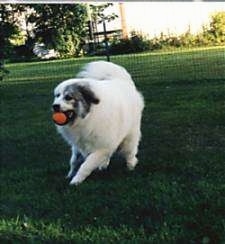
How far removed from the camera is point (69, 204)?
2170mm

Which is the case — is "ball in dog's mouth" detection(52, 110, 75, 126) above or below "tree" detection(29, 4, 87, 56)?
below

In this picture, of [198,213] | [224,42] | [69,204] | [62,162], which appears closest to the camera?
[198,213]

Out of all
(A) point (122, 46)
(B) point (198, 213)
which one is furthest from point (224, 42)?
(B) point (198, 213)

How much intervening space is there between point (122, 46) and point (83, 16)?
0.19m

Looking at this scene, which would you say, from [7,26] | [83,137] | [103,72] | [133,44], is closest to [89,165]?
[83,137]

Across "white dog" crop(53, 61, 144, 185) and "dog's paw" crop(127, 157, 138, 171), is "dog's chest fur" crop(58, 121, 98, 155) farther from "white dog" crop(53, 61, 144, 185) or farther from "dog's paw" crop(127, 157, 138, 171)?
"dog's paw" crop(127, 157, 138, 171)

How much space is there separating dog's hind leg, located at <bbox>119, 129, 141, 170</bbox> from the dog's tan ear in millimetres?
265

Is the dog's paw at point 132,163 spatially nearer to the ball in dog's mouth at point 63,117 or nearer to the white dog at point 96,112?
the white dog at point 96,112

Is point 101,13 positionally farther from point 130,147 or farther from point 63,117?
point 130,147

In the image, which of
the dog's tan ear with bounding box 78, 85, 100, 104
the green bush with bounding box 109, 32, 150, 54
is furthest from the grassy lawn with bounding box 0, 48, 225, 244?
the dog's tan ear with bounding box 78, 85, 100, 104

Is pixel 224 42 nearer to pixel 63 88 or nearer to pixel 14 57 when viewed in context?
pixel 63 88

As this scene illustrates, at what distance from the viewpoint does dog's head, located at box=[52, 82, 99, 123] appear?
2275 mm

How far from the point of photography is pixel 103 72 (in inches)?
98.8

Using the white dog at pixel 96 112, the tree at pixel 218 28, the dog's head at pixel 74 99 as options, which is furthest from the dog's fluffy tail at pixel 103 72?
the tree at pixel 218 28
